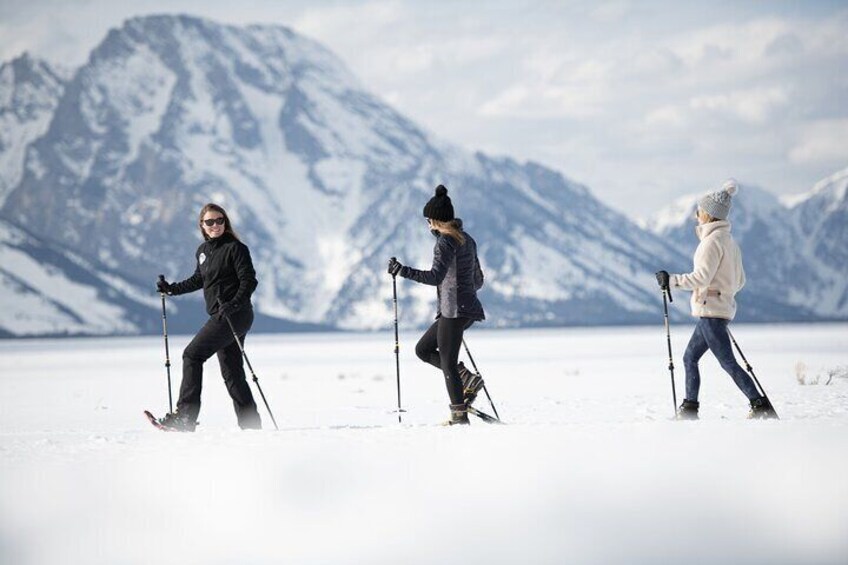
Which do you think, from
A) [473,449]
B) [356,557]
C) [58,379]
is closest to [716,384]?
[473,449]

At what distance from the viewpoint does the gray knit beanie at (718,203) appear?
1006cm

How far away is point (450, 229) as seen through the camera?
9867mm

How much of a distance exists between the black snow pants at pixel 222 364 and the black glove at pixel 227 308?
59 mm

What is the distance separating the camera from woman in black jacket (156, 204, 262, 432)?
33.0 feet

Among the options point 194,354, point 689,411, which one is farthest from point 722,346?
point 194,354

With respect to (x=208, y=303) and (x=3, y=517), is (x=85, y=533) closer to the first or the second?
(x=3, y=517)

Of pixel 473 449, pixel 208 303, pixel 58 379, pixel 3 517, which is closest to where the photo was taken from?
pixel 3 517

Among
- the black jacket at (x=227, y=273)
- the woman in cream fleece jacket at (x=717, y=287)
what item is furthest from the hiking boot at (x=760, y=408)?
the black jacket at (x=227, y=273)

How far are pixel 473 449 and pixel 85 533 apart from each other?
239cm

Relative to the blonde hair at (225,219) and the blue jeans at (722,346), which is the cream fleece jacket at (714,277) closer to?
the blue jeans at (722,346)

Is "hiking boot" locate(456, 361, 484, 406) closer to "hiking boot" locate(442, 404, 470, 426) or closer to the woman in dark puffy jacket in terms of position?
the woman in dark puffy jacket

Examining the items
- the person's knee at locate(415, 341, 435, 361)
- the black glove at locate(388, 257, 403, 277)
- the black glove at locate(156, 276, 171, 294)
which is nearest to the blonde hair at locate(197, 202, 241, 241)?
the black glove at locate(156, 276, 171, 294)

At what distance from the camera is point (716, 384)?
18703 mm

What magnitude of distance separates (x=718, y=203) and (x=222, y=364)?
474cm
